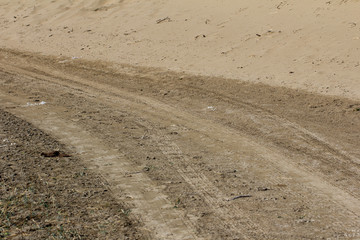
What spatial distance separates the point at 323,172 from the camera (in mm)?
6457

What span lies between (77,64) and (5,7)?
1089 centimetres

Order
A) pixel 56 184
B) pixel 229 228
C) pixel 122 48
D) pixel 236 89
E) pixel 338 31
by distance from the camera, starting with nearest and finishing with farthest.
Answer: pixel 229 228, pixel 56 184, pixel 236 89, pixel 338 31, pixel 122 48

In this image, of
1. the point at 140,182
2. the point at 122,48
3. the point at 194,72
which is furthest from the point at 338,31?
the point at 140,182

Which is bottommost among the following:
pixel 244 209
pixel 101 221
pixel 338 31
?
pixel 338 31

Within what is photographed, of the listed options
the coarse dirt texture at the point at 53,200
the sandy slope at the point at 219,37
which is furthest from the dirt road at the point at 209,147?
the sandy slope at the point at 219,37

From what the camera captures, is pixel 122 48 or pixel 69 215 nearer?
pixel 69 215

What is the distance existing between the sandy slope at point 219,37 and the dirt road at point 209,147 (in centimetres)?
120

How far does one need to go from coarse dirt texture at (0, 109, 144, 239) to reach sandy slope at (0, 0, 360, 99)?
20.4ft

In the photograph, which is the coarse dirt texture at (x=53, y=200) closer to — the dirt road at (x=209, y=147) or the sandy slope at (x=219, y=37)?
the dirt road at (x=209, y=147)

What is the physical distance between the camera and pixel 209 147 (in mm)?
7293

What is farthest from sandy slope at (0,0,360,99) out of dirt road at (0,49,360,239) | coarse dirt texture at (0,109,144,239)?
coarse dirt texture at (0,109,144,239)

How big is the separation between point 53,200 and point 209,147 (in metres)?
2.52

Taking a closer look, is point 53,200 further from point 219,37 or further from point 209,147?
point 219,37

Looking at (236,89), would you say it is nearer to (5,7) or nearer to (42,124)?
(42,124)
